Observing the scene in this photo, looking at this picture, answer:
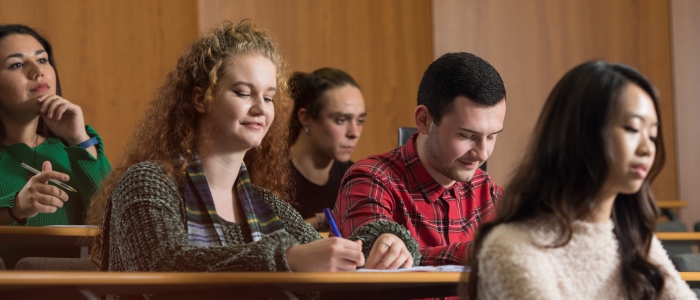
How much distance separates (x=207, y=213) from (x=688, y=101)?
4361 millimetres

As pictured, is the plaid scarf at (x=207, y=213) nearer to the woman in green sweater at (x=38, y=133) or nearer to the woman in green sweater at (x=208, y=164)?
the woman in green sweater at (x=208, y=164)

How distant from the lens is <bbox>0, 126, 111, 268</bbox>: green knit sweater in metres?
2.80

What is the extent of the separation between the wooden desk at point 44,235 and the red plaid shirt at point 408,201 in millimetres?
631

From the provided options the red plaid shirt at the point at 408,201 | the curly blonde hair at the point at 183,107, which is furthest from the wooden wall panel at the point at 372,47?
the curly blonde hair at the point at 183,107

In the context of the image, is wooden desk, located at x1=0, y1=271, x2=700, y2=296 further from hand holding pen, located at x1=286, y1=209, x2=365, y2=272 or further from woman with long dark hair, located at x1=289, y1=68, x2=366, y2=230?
woman with long dark hair, located at x1=289, y1=68, x2=366, y2=230

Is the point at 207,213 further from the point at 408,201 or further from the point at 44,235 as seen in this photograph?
the point at 44,235

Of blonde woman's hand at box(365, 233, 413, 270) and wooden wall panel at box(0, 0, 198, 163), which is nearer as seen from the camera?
blonde woman's hand at box(365, 233, 413, 270)

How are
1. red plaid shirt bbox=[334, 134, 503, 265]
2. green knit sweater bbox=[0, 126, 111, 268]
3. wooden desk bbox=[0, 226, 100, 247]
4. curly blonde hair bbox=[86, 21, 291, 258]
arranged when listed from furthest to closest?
green knit sweater bbox=[0, 126, 111, 268] < wooden desk bbox=[0, 226, 100, 247] < red plaid shirt bbox=[334, 134, 503, 265] < curly blonde hair bbox=[86, 21, 291, 258]

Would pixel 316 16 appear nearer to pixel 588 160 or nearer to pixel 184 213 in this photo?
pixel 184 213

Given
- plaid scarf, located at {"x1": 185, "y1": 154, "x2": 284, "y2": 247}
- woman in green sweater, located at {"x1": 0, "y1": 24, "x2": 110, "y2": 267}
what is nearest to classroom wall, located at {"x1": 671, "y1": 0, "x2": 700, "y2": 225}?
woman in green sweater, located at {"x1": 0, "y1": 24, "x2": 110, "y2": 267}

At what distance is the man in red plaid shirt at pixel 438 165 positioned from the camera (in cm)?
212

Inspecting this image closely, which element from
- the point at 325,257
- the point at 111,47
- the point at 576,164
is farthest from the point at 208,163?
the point at 111,47

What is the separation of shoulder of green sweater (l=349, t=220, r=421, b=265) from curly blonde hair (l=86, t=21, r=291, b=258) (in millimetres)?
331

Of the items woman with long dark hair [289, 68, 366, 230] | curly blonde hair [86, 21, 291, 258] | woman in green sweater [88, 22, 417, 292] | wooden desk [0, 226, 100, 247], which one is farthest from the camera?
woman with long dark hair [289, 68, 366, 230]
